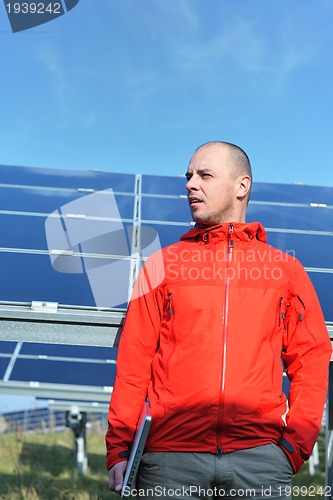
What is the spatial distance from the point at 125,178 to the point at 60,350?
2005 millimetres

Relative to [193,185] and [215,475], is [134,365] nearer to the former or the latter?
[215,475]

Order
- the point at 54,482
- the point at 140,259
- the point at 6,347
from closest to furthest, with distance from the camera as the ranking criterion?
the point at 140,259 → the point at 6,347 → the point at 54,482

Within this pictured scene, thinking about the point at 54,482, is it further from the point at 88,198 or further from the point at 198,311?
the point at 198,311

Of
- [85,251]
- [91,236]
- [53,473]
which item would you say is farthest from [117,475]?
[53,473]

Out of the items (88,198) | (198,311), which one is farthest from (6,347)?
(198,311)

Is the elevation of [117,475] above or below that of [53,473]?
above

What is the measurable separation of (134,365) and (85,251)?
6.50 ft

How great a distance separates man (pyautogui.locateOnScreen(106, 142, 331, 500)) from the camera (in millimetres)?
2732

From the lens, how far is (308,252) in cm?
516

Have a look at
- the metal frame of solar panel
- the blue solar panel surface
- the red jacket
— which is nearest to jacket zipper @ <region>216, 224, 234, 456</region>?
the red jacket

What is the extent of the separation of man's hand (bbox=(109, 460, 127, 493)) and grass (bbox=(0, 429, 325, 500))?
399 cm

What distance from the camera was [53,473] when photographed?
31.9 feet

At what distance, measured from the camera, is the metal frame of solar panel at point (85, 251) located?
12.1 ft

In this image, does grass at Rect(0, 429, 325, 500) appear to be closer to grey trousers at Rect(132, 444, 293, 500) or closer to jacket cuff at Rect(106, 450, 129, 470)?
grey trousers at Rect(132, 444, 293, 500)
